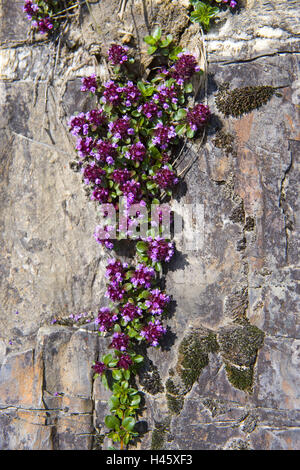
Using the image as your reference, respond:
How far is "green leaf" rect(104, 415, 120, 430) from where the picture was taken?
4.55m

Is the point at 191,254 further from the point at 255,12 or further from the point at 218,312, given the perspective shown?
the point at 255,12

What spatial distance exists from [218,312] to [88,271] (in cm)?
167

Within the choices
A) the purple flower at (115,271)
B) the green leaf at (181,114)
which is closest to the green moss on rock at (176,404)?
the purple flower at (115,271)

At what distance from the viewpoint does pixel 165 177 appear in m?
4.54

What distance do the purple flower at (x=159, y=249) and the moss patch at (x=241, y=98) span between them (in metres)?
1.65

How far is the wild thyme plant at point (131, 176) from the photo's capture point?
4.57 m

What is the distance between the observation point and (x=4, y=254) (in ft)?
16.4

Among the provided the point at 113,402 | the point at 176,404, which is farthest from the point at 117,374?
the point at 176,404

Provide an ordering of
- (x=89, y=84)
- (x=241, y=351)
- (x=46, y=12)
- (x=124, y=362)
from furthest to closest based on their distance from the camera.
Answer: (x=46, y=12) → (x=89, y=84) → (x=124, y=362) → (x=241, y=351)

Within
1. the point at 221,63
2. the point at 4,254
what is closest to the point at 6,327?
the point at 4,254

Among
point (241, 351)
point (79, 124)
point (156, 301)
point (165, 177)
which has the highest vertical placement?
point (79, 124)

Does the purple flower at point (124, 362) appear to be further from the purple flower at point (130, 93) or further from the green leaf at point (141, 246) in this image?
the purple flower at point (130, 93)

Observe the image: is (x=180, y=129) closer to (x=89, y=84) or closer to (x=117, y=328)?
(x=89, y=84)

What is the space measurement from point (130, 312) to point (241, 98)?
273 centimetres
